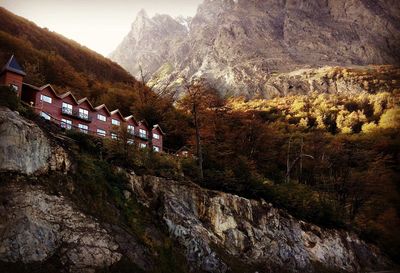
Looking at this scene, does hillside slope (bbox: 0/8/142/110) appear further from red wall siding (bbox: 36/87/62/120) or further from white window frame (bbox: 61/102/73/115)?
red wall siding (bbox: 36/87/62/120)

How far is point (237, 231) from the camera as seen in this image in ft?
111

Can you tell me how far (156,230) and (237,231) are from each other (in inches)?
347

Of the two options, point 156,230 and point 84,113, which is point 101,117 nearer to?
point 84,113

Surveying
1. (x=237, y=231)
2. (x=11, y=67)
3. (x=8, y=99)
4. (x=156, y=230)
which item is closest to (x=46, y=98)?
(x=11, y=67)

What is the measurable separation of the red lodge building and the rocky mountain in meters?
76.5

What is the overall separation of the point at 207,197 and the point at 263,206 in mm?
7417

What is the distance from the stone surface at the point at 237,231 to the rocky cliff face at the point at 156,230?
8 cm

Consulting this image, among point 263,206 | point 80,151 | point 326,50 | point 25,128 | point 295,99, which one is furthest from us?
point 326,50

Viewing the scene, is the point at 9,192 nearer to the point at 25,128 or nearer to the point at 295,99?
the point at 25,128

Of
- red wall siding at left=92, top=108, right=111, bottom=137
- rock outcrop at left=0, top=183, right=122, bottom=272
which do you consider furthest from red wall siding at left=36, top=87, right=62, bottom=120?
rock outcrop at left=0, top=183, right=122, bottom=272

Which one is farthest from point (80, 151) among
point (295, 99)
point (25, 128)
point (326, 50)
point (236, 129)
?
point (326, 50)

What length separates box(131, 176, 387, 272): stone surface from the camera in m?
29.1

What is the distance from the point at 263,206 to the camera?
129 feet

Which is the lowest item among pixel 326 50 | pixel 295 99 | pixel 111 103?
pixel 111 103
